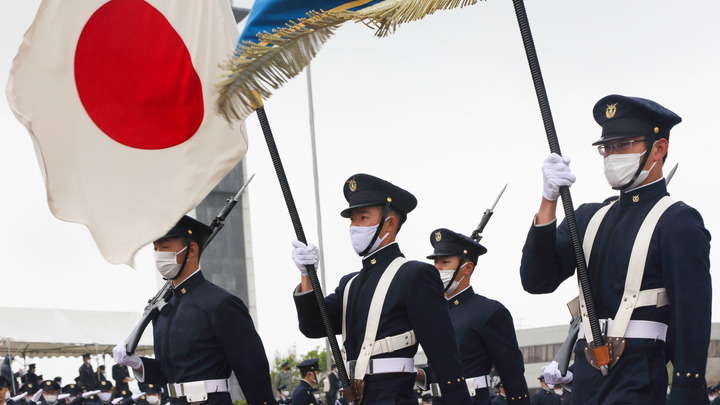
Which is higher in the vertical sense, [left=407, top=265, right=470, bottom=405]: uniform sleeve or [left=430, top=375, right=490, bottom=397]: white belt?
[left=407, top=265, right=470, bottom=405]: uniform sleeve

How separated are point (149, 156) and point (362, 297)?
1.86 m

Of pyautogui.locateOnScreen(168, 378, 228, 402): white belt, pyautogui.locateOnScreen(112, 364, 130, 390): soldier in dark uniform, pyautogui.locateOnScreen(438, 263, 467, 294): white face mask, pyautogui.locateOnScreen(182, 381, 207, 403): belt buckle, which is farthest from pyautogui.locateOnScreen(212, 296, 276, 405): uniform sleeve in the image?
pyautogui.locateOnScreen(112, 364, 130, 390): soldier in dark uniform

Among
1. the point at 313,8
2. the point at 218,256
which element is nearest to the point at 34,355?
the point at 218,256

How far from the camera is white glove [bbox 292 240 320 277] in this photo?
23.4 feet

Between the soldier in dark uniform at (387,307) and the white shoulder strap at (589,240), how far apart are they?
137cm

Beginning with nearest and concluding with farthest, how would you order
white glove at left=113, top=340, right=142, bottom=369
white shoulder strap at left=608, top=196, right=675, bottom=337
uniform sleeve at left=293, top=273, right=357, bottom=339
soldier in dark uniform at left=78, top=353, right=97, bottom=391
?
white shoulder strap at left=608, top=196, right=675, bottom=337
uniform sleeve at left=293, top=273, right=357, bottom=339
white glove at left=113, top=340, right=142, bottom=369
soldier in dark uniform at left=78, top=353, right=97, bottom=391

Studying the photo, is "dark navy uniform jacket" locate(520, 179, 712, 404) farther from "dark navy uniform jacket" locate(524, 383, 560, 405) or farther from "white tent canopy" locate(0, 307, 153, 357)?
"white tent canopy" locate(0, 307, 153, 357)

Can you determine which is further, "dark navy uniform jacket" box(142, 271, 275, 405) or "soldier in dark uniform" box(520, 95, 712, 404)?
"dark navy uniform jacket" box(142, 271, 275, 405)

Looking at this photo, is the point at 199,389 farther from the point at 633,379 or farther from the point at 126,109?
the point at 633,379

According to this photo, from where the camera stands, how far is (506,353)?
9.03 metres

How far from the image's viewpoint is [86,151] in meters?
7.69

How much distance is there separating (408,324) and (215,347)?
62.5 inches

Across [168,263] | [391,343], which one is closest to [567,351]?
[391,343]

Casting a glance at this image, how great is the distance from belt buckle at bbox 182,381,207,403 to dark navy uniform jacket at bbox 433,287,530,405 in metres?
2.46
